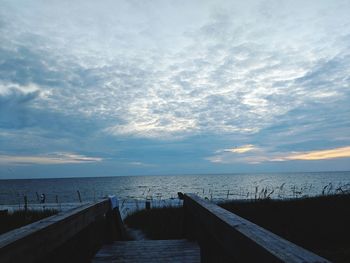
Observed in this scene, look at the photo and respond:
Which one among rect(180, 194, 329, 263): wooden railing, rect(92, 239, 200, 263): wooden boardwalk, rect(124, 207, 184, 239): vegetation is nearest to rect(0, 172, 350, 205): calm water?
rect(124, 207, 184, 239): vegetation

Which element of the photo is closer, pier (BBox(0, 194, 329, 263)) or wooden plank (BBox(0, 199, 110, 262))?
pier (BBox(0, 194, 329, 263))

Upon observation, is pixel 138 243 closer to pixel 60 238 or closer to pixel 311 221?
pixel 60 238

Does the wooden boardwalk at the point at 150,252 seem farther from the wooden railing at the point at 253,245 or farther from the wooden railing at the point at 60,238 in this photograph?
the wooden railing at the point at 253,245

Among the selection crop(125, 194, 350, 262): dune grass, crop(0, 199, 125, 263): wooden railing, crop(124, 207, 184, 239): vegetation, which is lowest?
crop(124, 207, 184, 239): vegetation

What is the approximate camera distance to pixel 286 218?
286 inches

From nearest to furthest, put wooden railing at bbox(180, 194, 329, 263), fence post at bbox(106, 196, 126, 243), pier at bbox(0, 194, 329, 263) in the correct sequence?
wooden railing at bbox(180, 194, 329, 263) < pier at bbox(0, 194, 329, 263) < fence post at bbox(106, 196, 126, 243)

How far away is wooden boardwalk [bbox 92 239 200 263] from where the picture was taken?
393cm

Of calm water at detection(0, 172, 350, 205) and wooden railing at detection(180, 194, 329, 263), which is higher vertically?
wooden railing at detection(180, 194, 329, 263)

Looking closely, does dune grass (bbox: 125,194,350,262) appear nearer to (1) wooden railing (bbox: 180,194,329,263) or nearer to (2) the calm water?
(2) the calm water

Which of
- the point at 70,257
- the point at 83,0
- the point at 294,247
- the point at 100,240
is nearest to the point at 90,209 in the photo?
the point at 70,257

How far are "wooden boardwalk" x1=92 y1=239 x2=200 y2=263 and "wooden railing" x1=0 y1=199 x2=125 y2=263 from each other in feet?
0.64

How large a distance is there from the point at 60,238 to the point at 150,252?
7.64 ft

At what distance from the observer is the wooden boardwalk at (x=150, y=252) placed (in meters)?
3.93

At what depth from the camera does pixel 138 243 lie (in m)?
4.91
